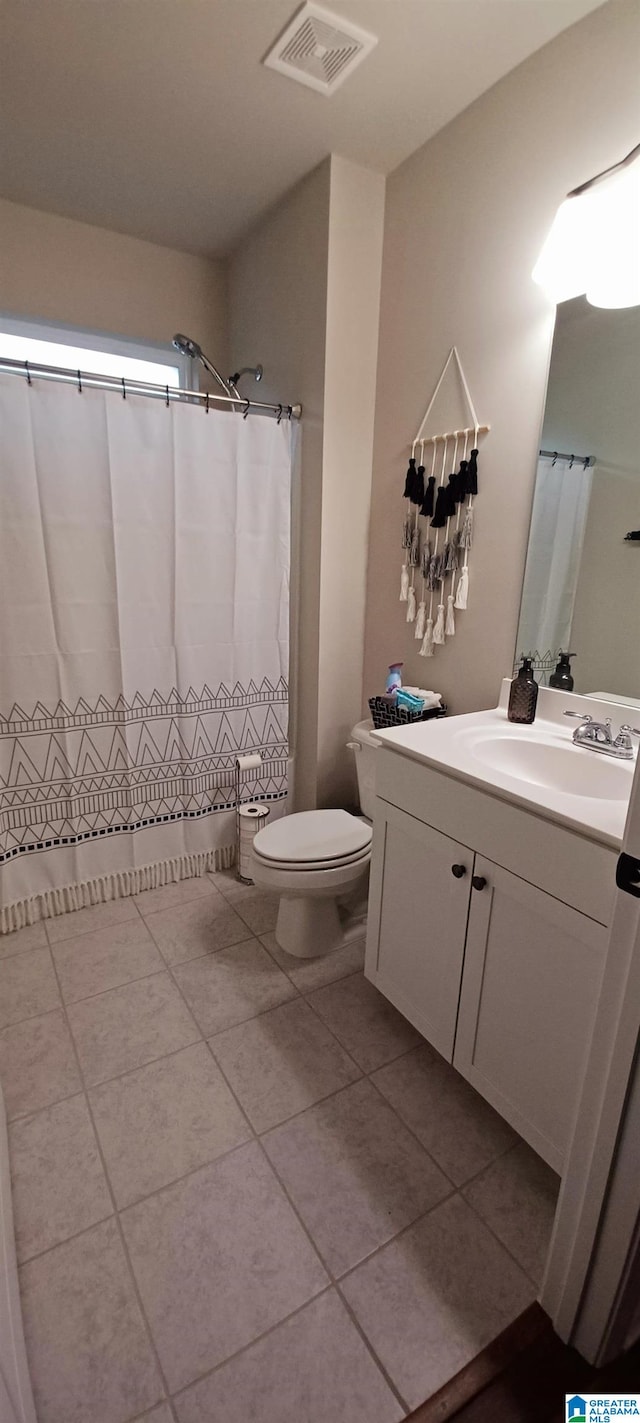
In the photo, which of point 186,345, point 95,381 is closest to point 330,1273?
point 95,381

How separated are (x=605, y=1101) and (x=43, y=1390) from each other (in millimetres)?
960

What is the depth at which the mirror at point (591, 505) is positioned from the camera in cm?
135

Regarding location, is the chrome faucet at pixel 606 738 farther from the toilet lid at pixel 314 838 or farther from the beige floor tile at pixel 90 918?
the beige floor tile at pixel 90 918

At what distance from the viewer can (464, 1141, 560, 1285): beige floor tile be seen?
1092mm

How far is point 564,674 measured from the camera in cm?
154

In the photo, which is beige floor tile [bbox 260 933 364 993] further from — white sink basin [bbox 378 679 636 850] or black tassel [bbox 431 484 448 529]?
black tassel [bbox 431 484 448 529]

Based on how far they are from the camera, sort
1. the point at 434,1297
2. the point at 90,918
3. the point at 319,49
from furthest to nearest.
→ the point at 90,918, the point at 319,49, the point at 434,1297

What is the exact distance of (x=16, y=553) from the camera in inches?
68.5

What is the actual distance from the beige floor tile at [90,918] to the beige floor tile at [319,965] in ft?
1.70

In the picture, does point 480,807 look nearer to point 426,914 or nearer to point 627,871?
point 426,914

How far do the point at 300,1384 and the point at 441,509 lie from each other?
1.93m

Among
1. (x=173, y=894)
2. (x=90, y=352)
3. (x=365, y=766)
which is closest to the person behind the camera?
(x=365, y=766)

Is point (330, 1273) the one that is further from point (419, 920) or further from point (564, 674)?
point (564, 674)

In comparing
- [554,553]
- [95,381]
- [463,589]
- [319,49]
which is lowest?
[463,589]
